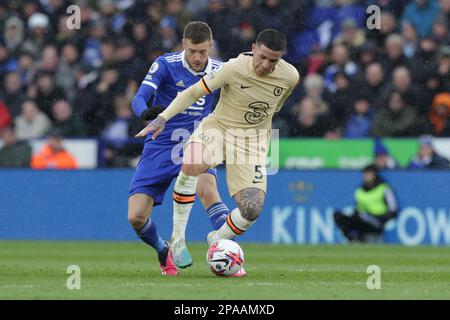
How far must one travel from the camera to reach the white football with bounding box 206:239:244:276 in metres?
9.45

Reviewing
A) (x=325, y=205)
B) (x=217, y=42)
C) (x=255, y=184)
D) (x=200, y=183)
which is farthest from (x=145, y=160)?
(x=217, y=42)

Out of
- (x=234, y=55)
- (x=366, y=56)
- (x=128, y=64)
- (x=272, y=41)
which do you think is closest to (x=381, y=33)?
(x=366, y=56)

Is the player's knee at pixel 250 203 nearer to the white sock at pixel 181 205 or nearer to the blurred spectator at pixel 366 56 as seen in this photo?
the white sock at pixel 181 205

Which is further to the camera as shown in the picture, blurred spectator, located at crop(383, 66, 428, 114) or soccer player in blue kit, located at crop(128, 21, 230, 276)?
blurred spectator, located at crop(383, 66, 428, 114)

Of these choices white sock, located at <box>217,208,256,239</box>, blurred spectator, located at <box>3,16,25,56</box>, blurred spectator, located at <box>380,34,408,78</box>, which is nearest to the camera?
white sock, located at <box>217,208,256,239</box>

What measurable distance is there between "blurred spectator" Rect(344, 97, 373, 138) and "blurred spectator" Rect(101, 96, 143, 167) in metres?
3.28

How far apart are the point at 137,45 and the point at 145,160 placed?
26.9 feet

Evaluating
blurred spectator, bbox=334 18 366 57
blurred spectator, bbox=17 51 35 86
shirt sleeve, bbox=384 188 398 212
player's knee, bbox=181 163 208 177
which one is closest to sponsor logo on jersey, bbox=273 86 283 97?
player's knee, bbox=181 163 208 177

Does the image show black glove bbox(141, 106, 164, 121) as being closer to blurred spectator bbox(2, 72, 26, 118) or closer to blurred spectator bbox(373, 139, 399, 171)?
blurred spectator bbox(373, 139, 399, 171)

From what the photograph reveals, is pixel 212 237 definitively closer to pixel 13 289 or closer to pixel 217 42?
pixel 13 289

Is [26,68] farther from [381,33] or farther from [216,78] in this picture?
[216,78]

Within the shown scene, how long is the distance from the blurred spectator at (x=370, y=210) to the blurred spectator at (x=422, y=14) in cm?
296

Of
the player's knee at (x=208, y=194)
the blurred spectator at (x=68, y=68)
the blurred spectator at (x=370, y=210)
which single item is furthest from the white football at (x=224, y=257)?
the blurred spectator at (x=68, y=68)

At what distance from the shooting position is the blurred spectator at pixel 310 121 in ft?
56.4
